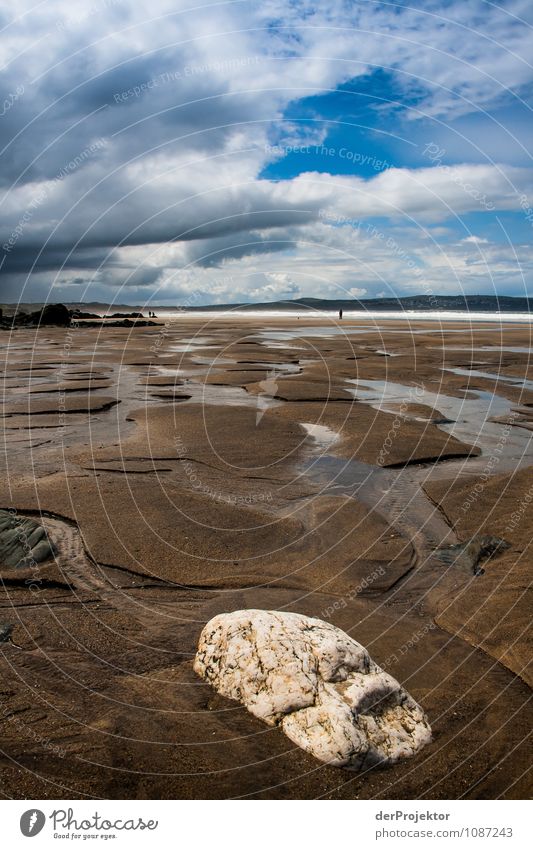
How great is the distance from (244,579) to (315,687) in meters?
2.52

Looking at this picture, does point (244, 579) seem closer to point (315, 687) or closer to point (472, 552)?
point (315, 687)

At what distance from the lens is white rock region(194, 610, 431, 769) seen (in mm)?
3922

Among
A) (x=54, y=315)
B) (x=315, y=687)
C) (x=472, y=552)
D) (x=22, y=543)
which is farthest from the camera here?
(x=54, y=315)

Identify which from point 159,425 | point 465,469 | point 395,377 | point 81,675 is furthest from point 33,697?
point 395,377

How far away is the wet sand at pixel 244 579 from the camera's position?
3920 mm

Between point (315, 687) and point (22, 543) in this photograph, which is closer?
point (315, 687)

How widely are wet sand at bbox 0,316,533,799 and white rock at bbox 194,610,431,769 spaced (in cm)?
13

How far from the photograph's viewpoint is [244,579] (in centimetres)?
660

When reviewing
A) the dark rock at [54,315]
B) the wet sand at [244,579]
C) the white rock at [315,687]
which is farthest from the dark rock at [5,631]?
the dark rock at [54,315]
